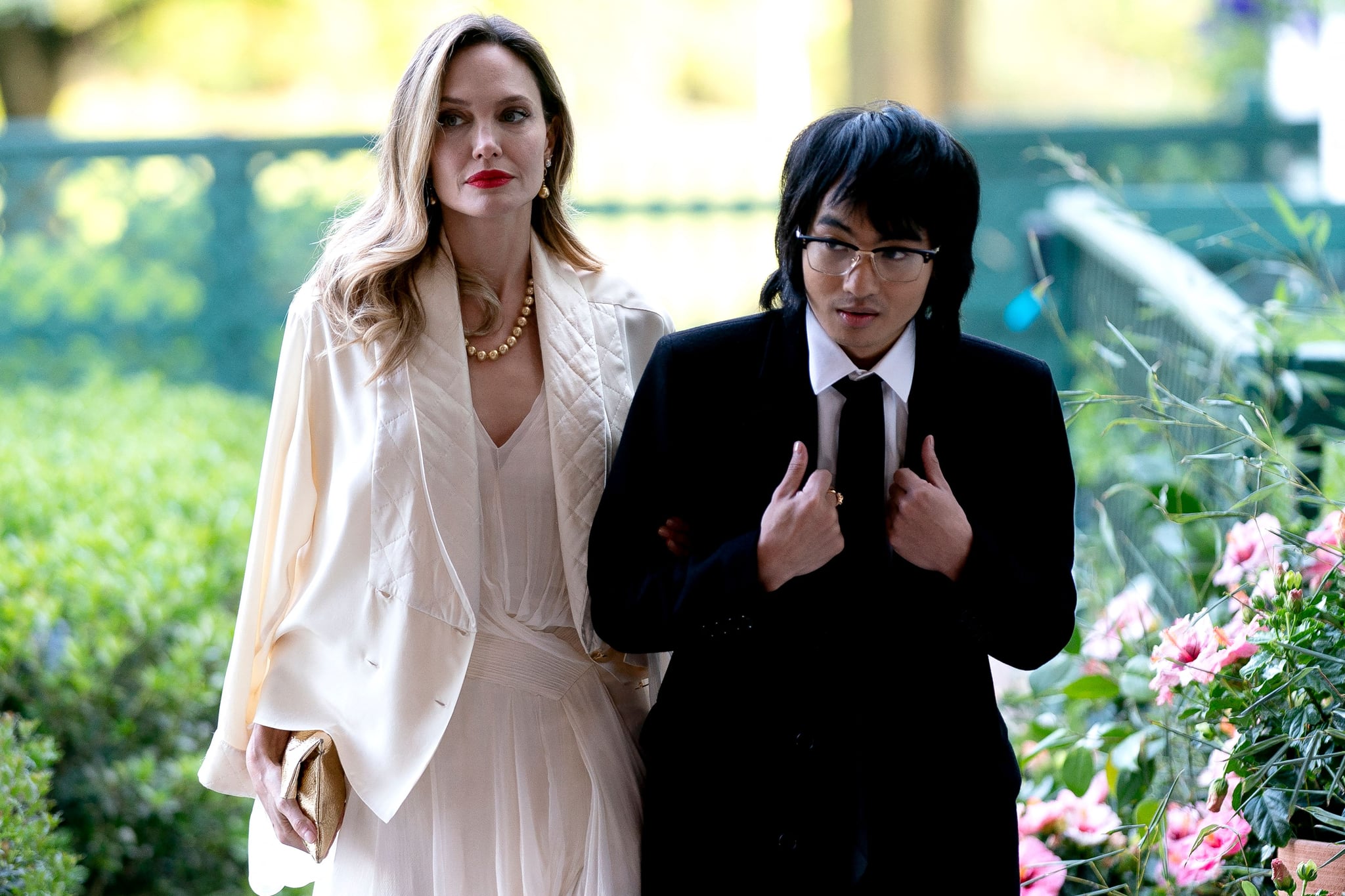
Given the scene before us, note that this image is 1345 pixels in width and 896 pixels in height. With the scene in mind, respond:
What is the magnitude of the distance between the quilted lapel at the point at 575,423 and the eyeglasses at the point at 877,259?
0.52 meters

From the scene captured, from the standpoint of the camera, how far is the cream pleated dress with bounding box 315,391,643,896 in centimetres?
214

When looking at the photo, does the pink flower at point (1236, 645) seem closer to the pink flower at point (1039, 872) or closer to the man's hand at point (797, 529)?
the pink flower at point (1039, 872)

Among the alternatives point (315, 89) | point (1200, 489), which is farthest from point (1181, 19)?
point (1200, 489)

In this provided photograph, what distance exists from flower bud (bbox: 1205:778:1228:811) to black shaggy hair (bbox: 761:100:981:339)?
2.54 feet

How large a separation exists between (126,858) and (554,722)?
1.92m

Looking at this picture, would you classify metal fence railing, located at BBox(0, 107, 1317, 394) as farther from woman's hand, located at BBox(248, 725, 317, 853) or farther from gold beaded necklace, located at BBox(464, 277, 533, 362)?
woman's hand, located at BBox(248, 725, 317, 853)

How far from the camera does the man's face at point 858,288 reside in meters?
1.83

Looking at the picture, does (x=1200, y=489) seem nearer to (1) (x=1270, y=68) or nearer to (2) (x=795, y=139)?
(2) (x=795, y=139)

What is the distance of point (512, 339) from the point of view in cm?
229

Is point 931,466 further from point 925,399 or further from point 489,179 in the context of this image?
point 489,179

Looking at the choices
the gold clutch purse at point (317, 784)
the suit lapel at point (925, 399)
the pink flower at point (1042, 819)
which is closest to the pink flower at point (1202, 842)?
the pink flower at point (1042, 819)

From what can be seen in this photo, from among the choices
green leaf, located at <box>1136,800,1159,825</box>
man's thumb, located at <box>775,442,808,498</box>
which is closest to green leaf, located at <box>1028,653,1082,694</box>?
green leaf, located at <box>1136,800,1159,825</box>

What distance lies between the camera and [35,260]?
7.55 meters

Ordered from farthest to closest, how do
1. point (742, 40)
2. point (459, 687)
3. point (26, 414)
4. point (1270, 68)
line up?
point (742, 40)
point (1270, 68)
point (26, 414)
point (459, 687)
